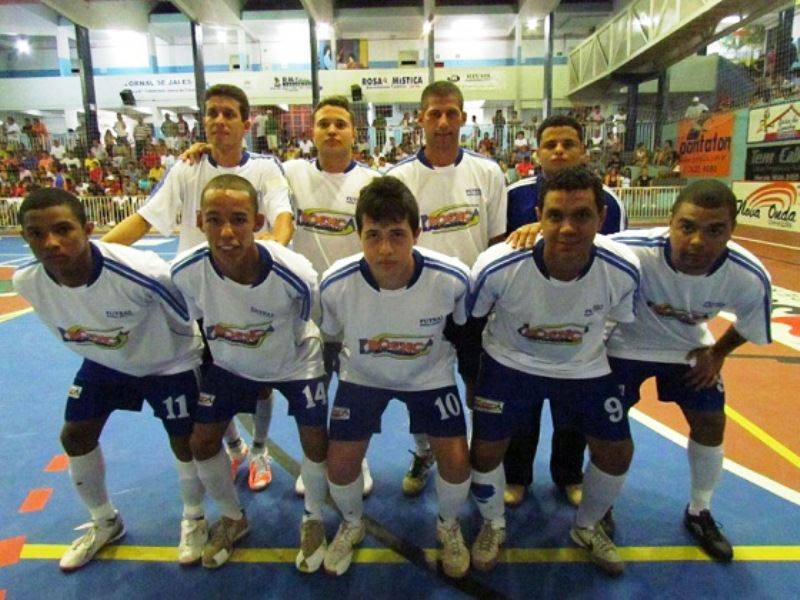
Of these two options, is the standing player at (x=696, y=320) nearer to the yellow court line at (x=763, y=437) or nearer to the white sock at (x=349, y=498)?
the yellow court line at (x=763, y=437)

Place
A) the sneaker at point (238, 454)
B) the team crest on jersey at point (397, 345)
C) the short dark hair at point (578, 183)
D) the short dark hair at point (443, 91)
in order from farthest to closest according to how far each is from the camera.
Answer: the sneaker at point (238, 454)
the short dark hair at point (443, 91)
the team crest on jersey at point (397, 345)
the short dark hair at point (578, 183)

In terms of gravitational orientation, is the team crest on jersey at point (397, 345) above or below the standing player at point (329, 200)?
below

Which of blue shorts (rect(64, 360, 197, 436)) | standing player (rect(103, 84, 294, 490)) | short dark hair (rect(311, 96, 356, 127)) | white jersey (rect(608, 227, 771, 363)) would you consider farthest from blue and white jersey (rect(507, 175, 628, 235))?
blue shorts (rect(64, 360, 197, 436))

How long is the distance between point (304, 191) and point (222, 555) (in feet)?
6.05

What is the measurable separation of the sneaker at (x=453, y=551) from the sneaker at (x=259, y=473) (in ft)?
3.72

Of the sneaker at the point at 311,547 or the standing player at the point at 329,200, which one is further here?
the standing player at the point at 329,200

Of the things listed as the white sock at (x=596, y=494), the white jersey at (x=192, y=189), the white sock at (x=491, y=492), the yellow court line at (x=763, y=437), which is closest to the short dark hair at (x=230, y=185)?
the white jersey at (x=192, y=189)

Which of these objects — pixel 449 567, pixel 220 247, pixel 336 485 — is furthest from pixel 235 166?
pixel 449 567

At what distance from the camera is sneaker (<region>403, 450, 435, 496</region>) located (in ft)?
9.89

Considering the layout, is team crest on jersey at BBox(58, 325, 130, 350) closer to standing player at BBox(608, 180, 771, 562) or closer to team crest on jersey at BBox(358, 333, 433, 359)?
team crest on jersey at BBox(358, 333, 433, 359)

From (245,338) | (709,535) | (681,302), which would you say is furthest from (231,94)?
(709,535)

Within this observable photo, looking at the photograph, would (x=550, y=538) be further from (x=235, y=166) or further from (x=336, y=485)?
(x=235, y=166)

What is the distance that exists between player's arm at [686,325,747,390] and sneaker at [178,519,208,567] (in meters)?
2.36

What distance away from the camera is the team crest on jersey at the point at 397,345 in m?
2.37
